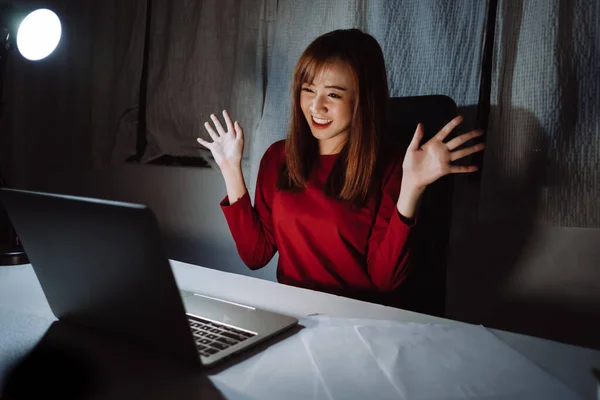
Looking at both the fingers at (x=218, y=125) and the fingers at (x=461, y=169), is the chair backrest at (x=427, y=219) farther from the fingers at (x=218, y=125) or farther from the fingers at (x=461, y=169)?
the fingers at (x=218, y=125)

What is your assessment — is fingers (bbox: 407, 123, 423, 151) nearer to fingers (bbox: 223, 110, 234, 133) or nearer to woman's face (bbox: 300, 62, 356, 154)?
woman's face (bbox: 300, 62, 356, 154)

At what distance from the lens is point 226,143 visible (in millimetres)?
1676

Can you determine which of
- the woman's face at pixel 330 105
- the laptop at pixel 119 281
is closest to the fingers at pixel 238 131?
the woman's face at pixel 330 105

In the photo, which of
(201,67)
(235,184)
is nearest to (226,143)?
(235,184)

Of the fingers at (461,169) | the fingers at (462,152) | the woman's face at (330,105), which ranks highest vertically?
the woman's face at (330,105)

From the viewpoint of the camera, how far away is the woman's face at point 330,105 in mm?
1346

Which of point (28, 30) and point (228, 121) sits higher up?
point (28, 30)

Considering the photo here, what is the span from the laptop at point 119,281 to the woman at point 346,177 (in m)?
0.56

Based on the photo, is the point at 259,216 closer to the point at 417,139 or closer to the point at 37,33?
the point at 417,139

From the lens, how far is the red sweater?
131cm

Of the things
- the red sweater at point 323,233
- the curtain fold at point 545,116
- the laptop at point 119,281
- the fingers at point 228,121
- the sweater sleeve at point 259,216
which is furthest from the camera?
the fingers at point 228,121

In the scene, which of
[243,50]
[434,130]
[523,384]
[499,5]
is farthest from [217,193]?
[523,384]

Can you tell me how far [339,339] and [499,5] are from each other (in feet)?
3.21

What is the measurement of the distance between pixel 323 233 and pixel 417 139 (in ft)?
1.20
